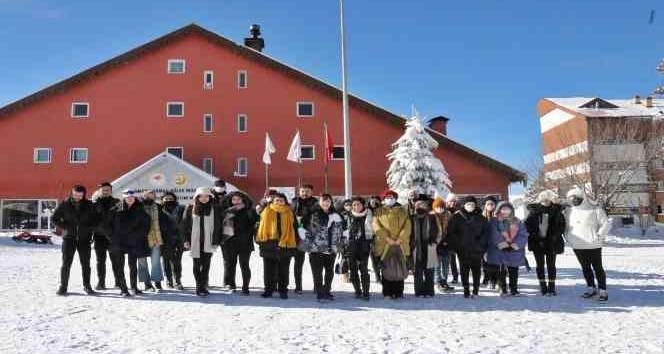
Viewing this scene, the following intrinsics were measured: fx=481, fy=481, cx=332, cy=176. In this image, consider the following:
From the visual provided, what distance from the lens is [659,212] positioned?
4491 centimetres

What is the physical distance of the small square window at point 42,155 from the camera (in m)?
26.1

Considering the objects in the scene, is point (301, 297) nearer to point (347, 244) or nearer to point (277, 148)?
point (347, 244)

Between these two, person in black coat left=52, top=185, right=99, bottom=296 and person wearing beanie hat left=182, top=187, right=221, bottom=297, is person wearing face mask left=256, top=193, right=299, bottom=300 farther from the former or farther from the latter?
person in black coat left=52, top=185, right=99, bottom=296

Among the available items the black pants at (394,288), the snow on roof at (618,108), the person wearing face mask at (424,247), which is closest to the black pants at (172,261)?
the black pants at (394,288)

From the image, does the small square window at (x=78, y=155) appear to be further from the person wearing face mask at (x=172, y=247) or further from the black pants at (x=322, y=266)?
the black pants at (x=322, y=266)

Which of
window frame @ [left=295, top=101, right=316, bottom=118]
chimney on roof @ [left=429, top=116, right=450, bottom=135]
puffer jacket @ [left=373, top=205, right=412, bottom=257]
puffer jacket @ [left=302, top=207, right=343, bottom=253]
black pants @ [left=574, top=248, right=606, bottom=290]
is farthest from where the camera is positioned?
chimney on roof @ [left=429, top=116, right=450, bottom=135]

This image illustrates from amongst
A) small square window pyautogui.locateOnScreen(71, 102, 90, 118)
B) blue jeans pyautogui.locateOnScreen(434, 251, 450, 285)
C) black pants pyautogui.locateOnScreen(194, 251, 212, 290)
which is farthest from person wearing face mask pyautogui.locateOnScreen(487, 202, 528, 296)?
small square window pyautogui.locateOnScreen(71, 102, 90, 118)

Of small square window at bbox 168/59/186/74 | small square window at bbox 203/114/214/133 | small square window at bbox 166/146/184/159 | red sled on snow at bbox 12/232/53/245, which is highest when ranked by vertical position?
small square window at bbox 168/59/186/74

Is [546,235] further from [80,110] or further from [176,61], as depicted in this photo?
[80,110]

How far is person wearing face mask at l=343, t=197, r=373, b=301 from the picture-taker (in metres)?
7.64

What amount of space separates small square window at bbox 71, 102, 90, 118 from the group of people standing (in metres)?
21.4

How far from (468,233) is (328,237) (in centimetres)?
235

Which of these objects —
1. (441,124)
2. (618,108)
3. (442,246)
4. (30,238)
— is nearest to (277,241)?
(442,246)

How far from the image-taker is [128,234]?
767 cm
